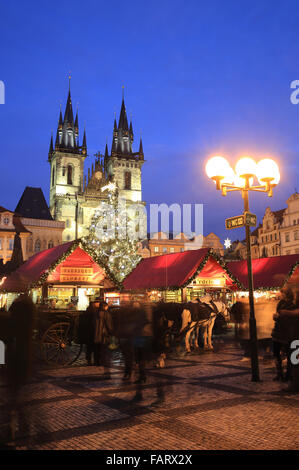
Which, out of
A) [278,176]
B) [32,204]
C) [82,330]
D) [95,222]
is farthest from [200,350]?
[32,204]

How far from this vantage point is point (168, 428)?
4.99 meters

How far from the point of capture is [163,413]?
223 inches

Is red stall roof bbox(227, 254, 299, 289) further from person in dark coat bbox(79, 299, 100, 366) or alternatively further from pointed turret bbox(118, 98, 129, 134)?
pointed turret bbox(118, 98, 129, 134)

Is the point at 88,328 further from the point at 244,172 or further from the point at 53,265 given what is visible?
the point at 244,172

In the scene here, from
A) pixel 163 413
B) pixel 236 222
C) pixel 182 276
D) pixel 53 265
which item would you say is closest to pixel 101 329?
pixel 236 222

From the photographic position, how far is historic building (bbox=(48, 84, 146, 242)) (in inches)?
2938

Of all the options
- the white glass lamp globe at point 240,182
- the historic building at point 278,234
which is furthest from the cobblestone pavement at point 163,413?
the historic building at point 278,234

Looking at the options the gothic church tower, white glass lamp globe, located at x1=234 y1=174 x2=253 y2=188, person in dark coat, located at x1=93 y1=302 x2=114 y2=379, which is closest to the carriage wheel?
person in dark coat, located at x1=93 y1=302 x2=114 y2=379

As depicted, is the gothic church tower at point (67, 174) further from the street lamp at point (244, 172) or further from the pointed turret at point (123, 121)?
the street lamp at point (244, 172)

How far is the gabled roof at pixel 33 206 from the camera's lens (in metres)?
67.6

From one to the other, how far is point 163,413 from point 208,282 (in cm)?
1195

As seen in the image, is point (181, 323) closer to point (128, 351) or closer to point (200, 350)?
point (200, 350)
